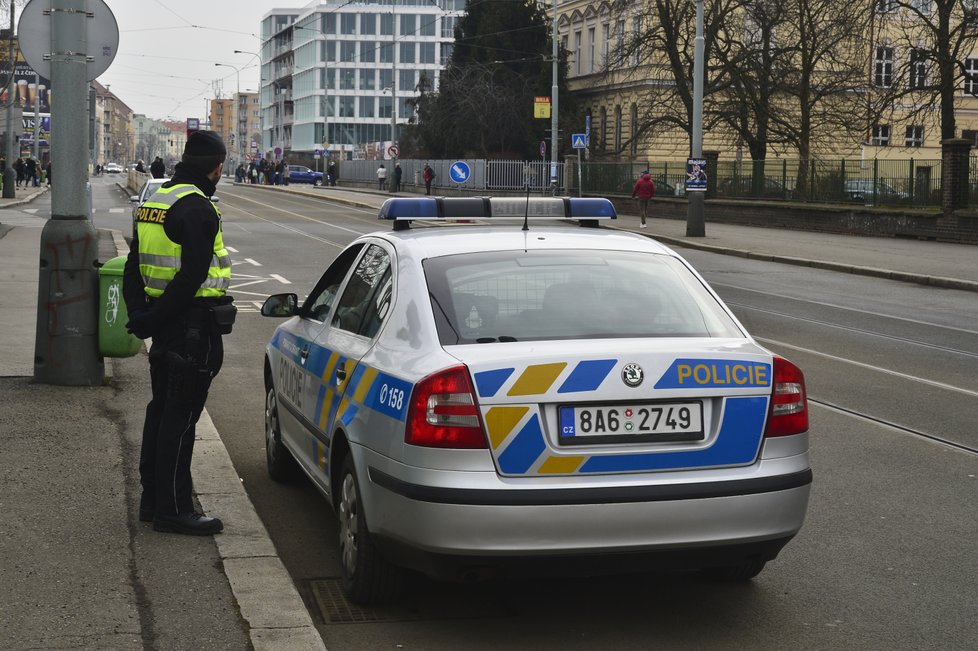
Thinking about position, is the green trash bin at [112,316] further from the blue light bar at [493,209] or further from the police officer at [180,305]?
the blue light bar at [493,209]

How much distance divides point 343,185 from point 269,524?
91122 mm

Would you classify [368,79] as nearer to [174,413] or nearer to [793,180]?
[793,180]

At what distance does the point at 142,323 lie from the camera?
572cm

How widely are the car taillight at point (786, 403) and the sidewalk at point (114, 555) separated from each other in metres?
1.75

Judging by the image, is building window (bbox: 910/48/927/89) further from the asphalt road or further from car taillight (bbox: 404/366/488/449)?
car taillight (bbox: 404/366/488/449)

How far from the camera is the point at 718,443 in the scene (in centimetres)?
458

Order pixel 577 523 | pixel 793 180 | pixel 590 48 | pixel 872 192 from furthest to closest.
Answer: pixel 590 48
pixel 793 180
pixel 872 192
pixel 577 523

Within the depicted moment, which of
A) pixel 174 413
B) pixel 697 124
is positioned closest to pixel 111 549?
pixel 174 413

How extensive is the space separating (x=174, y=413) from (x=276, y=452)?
4.02 ft

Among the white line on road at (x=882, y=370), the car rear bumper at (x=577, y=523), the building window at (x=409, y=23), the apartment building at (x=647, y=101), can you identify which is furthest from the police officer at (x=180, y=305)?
the building window at (x=409, y=23)

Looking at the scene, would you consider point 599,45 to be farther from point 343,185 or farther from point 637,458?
point 637,458

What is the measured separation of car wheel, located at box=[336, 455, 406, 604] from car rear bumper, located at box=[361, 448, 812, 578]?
0.77 feet

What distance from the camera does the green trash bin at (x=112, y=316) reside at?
9062mm

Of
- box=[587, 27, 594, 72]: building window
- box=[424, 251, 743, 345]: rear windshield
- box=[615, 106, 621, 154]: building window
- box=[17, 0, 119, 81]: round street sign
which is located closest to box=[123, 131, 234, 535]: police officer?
box=[424, 251, 743, 345]: rear windshield
